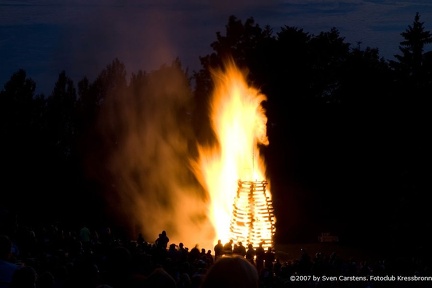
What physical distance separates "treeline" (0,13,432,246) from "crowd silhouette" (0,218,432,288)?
11.8 meters

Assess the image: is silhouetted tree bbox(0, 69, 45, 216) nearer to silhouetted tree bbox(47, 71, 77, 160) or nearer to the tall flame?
silhouetted tree bbox(47, 71, 77, 160)

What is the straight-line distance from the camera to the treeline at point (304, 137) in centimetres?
2639

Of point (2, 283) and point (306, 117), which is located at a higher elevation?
point (306, 117)

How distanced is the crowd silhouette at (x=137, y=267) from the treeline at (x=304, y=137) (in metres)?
11.8

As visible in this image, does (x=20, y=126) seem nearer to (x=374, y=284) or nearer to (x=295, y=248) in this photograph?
(x=295, y=248)

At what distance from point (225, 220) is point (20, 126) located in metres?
10.5

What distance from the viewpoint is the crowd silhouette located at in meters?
3.84

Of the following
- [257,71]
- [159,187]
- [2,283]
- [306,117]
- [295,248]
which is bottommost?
[2,283]

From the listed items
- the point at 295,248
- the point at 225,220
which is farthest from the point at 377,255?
the point at 225,220

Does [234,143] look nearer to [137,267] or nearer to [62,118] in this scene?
[62,118]

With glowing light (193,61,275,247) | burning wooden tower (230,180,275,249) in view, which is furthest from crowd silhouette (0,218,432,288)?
glowing light (193,61,275,247)

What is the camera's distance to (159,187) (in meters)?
Answer: 32.6

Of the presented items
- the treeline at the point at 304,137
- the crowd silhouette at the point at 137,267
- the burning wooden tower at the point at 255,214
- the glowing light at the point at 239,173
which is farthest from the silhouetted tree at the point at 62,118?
the crowd silhouette at the point at 137,267

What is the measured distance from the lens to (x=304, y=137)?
30.5 metres
